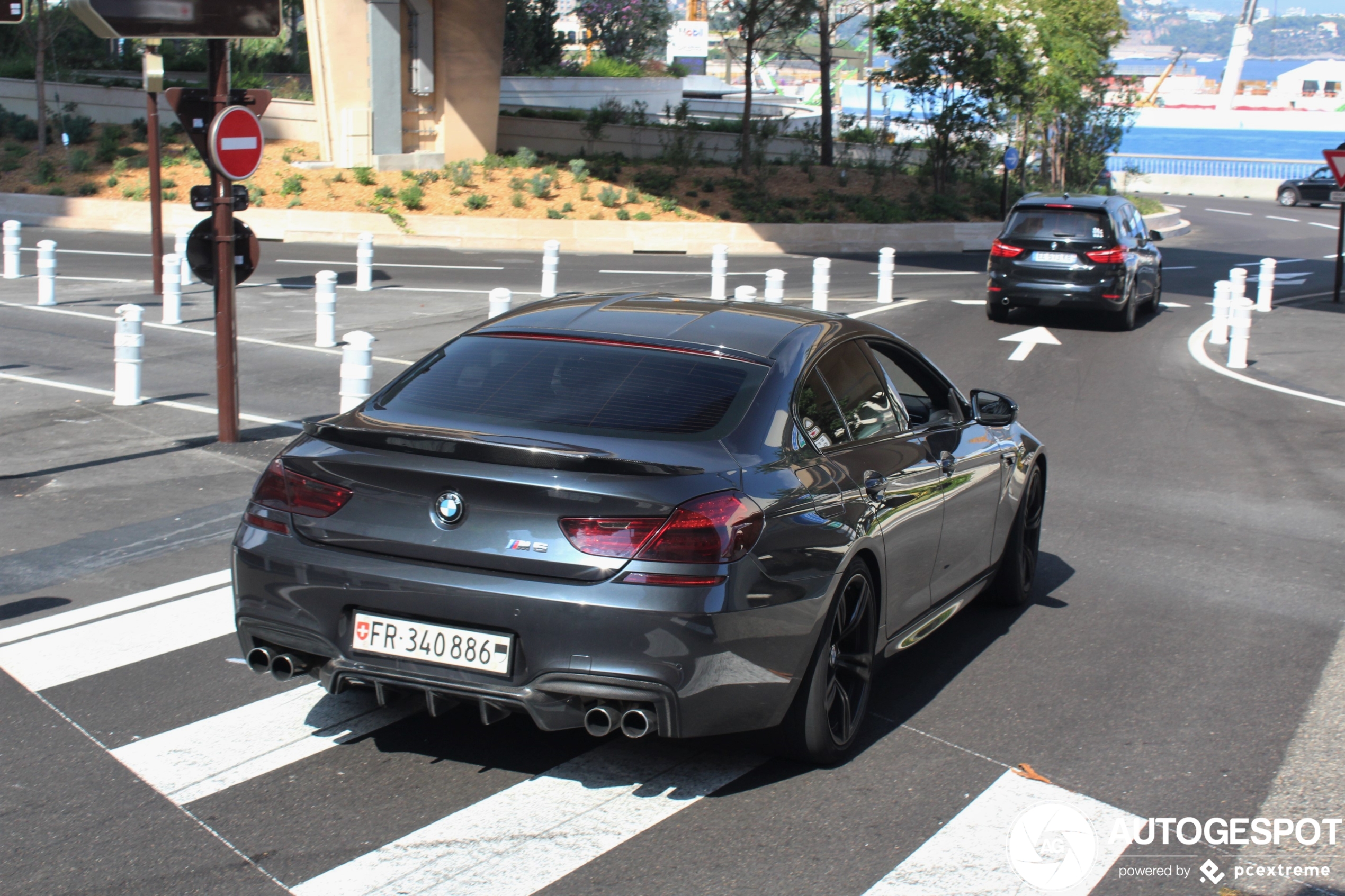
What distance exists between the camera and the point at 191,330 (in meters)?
17.0

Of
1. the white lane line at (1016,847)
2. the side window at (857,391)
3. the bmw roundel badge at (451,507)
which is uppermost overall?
the side window at (857,391)

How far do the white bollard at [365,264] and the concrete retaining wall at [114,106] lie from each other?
17.9m

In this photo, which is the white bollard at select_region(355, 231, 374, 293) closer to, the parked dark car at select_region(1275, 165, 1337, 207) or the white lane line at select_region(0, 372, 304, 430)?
the white lane line at select_region(0, 372, 304, 430)

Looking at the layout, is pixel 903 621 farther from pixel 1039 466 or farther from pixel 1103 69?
pixel 1103 69

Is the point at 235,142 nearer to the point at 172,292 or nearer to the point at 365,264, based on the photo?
the point at 172,292

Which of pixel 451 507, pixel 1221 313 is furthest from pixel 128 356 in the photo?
pixel 1221 313

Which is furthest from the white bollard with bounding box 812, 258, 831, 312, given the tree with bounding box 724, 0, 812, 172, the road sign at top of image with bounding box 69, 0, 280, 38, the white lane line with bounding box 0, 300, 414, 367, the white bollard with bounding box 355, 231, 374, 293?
the tree with bounding box 724, 0, 812, 172

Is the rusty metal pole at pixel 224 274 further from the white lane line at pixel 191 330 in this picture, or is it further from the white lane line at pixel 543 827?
the white lane line at pixel 543 827

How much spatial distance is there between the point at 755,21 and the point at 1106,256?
21.2 m

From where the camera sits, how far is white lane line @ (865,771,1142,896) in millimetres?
4047

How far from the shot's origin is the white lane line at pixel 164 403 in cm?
1140

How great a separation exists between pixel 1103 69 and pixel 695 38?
84.0m

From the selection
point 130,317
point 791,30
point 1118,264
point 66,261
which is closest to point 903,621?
point 130,317

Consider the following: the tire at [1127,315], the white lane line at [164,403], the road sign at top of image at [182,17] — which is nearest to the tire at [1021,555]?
the white lane line at [164,403]
